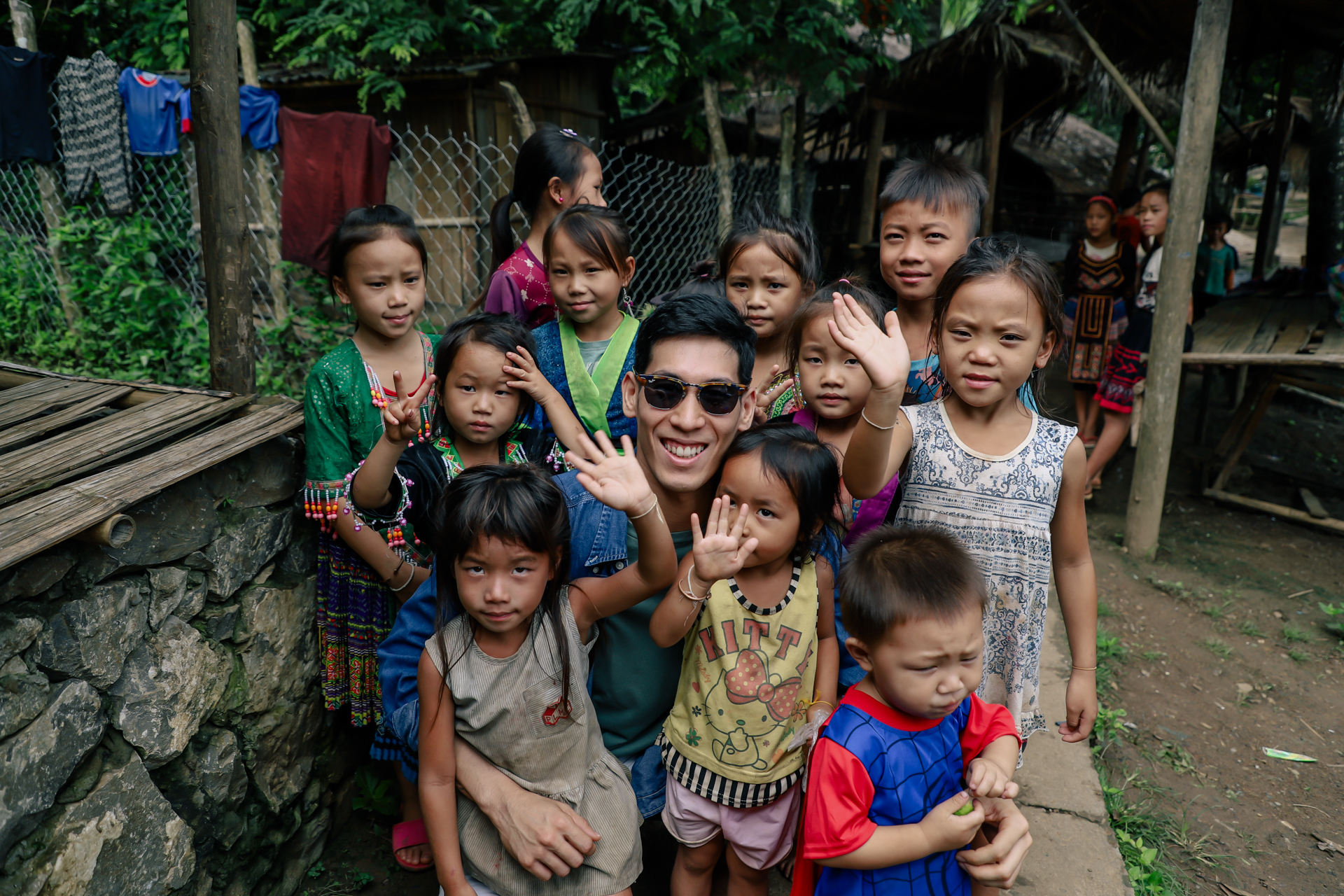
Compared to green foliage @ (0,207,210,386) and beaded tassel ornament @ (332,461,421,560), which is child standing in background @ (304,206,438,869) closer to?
beaded tassel ornament @ (332,461,421,560)

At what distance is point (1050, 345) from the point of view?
5.90 feet

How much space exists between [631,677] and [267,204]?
541 centimetres

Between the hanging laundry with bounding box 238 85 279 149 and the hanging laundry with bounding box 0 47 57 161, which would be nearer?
the hanging laundry with bounding box 238 85 279 149

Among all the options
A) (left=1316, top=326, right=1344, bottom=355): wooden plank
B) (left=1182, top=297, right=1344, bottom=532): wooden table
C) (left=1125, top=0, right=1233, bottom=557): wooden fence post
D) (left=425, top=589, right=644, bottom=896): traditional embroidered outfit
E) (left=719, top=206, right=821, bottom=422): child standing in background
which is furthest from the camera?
(left=1182, top=297, right=1344, bottom=532): wooden table

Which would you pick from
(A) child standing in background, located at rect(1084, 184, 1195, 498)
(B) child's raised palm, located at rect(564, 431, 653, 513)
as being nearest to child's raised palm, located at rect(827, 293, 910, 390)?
(B) child's raised palm, located at rect(564, 431, 653, 513)

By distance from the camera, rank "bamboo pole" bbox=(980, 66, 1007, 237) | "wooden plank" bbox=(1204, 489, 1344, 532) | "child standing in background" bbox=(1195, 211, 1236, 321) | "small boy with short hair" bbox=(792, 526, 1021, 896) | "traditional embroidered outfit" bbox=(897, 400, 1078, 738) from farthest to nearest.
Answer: "child standing in background" bbox=(1195, 211, 1236, 321), "bamboo pole" bbox=(980, 66, 1007, 237), "wooden plank" bbox=(1204, 489, 1344, 532), "traditional embroidered outfit" bbox=(897, 400, 1078, 738), "small boy with short hair" bbox=(792, 526, 1021, 896)

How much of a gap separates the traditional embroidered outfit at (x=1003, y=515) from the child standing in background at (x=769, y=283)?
0.54 metres

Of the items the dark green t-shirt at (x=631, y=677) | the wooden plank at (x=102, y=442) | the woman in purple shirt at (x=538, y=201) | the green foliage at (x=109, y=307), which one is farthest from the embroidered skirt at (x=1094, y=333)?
the green foliage at (x=109, y=307)

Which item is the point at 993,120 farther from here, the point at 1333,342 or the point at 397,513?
the point at 397,513

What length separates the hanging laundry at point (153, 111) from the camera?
5672 mm

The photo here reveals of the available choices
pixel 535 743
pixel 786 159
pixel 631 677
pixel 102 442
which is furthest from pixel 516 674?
pixel 786 159

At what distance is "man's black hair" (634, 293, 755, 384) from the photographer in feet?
5.75

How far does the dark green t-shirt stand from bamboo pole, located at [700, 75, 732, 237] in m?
4.39

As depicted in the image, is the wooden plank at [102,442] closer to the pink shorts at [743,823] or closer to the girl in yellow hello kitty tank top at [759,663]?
the girl in yellow hello kitty tank top at [759,663]
